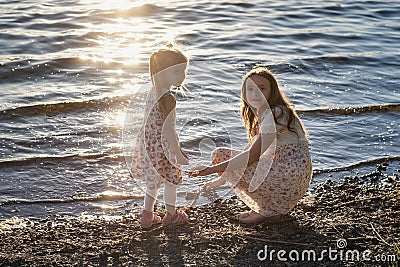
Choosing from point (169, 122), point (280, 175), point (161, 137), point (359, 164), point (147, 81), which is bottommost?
point (359, 164)

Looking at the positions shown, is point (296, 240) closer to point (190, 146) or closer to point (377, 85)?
point (190, 146)

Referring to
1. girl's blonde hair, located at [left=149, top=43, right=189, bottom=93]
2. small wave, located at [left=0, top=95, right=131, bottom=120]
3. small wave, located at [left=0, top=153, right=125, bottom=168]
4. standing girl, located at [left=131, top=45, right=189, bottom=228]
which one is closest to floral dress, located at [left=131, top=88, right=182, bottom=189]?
standing girl, located at [left=131, top=45, right=189, bottom=228]

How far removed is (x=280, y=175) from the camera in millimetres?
4977

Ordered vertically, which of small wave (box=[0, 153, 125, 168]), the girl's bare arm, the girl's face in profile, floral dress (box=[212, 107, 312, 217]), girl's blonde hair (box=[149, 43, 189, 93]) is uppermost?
girl's blonde hair (box=[149, 43, 189, 93])

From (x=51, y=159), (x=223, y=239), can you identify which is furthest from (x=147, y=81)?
(x=223, y=239)

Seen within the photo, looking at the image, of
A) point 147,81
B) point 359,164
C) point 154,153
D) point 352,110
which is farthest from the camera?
point 147,81

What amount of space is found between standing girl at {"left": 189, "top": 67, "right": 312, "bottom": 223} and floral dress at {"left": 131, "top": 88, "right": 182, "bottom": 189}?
204 mm

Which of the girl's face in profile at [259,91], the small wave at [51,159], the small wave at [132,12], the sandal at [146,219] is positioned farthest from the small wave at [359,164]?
the small wave at [132,12]

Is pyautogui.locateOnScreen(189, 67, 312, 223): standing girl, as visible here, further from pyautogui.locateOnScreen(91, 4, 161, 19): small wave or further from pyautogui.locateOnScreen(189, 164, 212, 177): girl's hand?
pyautogui.locateOnScreen(91, 4, 161, 19): small wave

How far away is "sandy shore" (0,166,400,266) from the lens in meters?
4.51

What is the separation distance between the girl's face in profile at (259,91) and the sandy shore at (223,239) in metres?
0.91

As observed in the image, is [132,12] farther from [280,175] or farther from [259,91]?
[280,175]

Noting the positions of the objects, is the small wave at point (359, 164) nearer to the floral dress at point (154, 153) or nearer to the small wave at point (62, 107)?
the floral dress at point (154, 153)

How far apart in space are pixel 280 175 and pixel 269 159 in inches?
5.5
